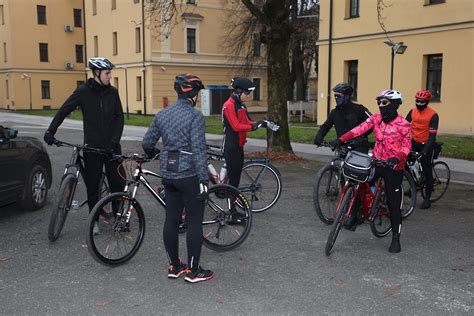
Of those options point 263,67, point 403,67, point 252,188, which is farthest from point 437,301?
point 263,67

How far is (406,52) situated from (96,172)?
19.8m

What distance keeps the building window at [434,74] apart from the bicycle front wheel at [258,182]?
1688 cm

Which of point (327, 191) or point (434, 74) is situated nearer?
point (327, 191)

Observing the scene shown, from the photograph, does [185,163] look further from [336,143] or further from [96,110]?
[336,143]

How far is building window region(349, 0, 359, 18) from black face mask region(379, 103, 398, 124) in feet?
68.8

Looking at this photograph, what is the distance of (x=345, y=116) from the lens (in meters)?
6.80

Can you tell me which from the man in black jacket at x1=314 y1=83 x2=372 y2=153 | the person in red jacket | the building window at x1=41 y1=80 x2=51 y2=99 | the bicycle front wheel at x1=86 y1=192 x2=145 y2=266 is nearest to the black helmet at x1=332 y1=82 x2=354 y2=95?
the man in black jacket at x1=314 y1=83 x2=372 y2=153

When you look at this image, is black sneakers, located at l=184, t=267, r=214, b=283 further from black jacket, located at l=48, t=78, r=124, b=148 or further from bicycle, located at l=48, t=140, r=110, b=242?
black jacket, located at l=48, t=78, r=124, b=148

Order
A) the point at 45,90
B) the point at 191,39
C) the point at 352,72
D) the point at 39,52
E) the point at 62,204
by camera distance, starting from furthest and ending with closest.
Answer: the point at 45,90
the point at 39,52
the point at 191,39
the point at 352,72
the point at 62,204

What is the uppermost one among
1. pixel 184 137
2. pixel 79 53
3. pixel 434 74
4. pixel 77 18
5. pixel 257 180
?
pixel 77 18

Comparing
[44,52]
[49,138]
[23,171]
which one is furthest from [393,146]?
Answer: [44,52]

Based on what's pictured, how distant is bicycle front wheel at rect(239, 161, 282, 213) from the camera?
7195 mm

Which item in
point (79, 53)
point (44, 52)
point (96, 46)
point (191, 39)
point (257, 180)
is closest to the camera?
point (257, 180)

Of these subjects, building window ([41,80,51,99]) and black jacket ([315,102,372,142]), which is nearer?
black jacket ([315,102,372,142])
